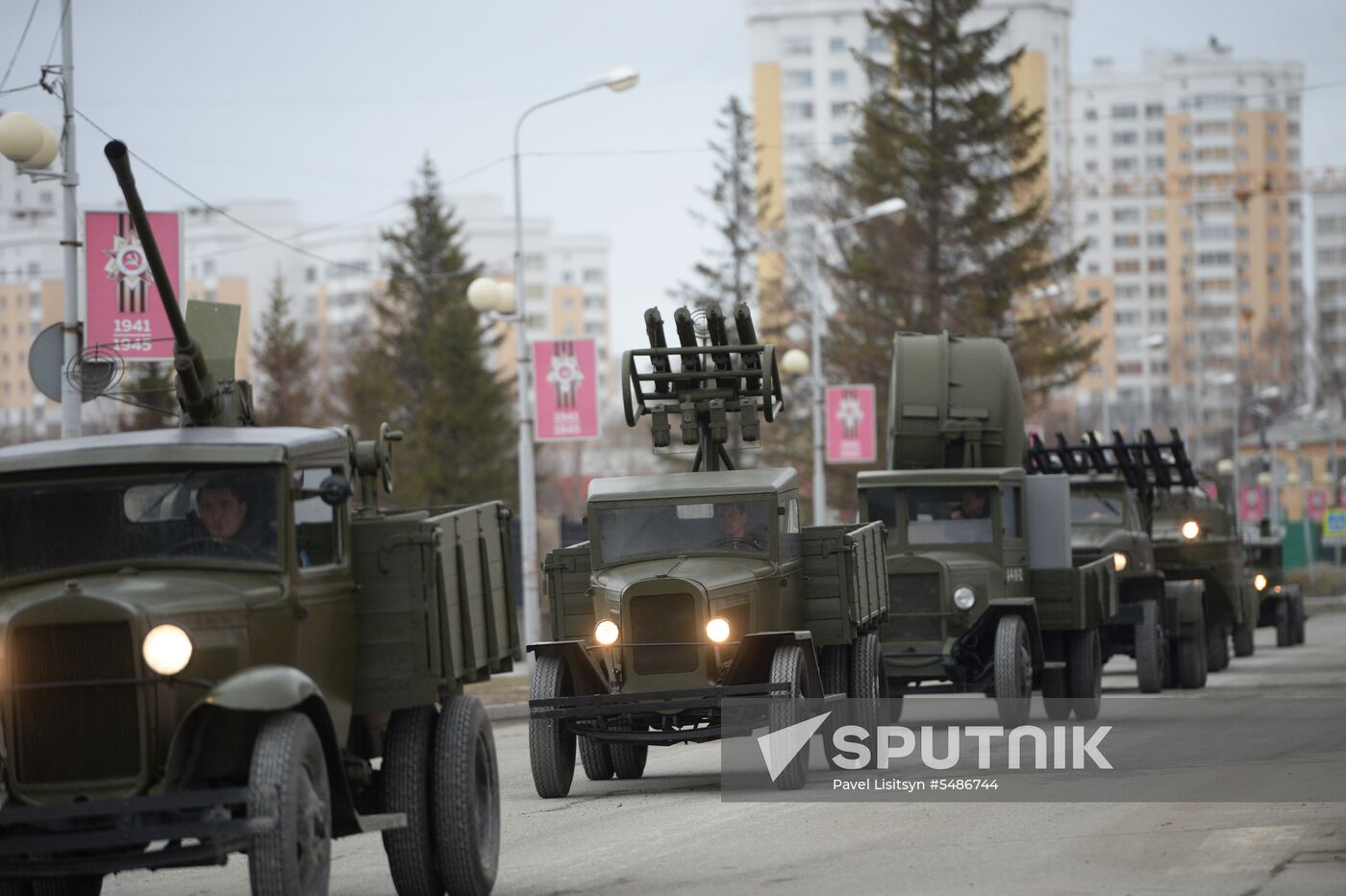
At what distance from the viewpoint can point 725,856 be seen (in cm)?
1138

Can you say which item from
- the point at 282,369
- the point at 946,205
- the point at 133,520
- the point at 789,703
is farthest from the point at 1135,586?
the point at 282,369

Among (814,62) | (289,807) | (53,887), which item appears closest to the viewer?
(289,807)

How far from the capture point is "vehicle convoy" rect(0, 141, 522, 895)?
8305 millimetres

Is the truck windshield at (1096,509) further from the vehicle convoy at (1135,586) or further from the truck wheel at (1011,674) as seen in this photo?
the truck wheel at (1011,674)

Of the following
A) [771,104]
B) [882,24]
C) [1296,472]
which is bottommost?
[1296,472]

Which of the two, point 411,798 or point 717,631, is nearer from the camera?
point 411,798

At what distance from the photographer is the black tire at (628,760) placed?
16.5 m

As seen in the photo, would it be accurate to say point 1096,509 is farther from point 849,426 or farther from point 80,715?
point 80,715

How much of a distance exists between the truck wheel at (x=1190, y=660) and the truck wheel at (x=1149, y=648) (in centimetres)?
121

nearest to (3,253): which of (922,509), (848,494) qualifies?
(848,494)

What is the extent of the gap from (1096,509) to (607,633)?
39.4 ft

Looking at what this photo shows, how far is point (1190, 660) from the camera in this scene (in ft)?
86.2

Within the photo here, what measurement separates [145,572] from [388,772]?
1686mm

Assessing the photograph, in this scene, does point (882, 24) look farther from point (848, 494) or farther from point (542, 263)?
point (542, 263)
